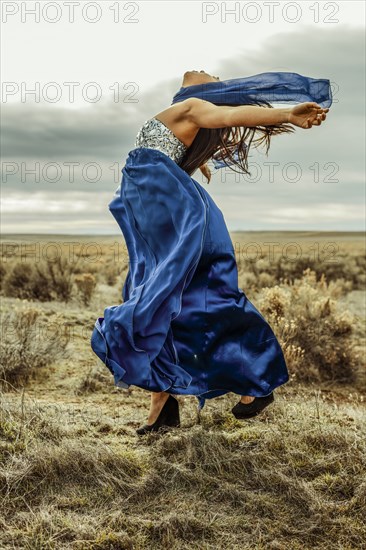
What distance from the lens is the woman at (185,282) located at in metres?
3.78

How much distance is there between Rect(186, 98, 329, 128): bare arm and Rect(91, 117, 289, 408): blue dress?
0.24 m

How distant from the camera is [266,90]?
3979 mm

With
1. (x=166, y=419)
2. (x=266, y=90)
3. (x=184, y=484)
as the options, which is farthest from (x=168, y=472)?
(x=266, y=90)

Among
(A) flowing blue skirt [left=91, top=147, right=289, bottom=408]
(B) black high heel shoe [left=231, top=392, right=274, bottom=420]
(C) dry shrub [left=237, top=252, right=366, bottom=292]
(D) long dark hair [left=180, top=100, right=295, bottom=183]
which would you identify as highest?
(D) long dark hair [left=180, top=100, right=295, bottom=183]

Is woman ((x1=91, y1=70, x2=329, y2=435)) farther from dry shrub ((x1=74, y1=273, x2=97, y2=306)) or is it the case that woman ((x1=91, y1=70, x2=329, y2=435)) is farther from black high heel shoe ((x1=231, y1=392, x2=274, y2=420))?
dry shrub ((x1=74, y1=273, x2=97, y2=306))

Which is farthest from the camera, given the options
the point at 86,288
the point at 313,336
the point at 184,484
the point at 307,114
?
the point at 86,288

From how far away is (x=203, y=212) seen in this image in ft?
12.7

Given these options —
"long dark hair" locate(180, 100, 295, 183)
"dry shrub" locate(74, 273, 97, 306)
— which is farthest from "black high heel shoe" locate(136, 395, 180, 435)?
"dry shrub" locate(74, 273, 97, 306)

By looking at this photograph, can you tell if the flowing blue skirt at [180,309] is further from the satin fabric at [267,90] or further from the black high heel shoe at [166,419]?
the satin fabric at [267,90]

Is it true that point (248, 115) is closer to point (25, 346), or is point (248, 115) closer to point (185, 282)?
point (185, 282)

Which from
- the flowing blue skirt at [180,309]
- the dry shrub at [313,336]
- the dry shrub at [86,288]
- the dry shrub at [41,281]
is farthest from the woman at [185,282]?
the dry shrub at [41,281]

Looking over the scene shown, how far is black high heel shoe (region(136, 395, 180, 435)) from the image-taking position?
429 cm

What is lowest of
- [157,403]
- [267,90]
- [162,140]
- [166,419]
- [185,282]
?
[166,419]

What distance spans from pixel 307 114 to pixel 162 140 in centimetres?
95
